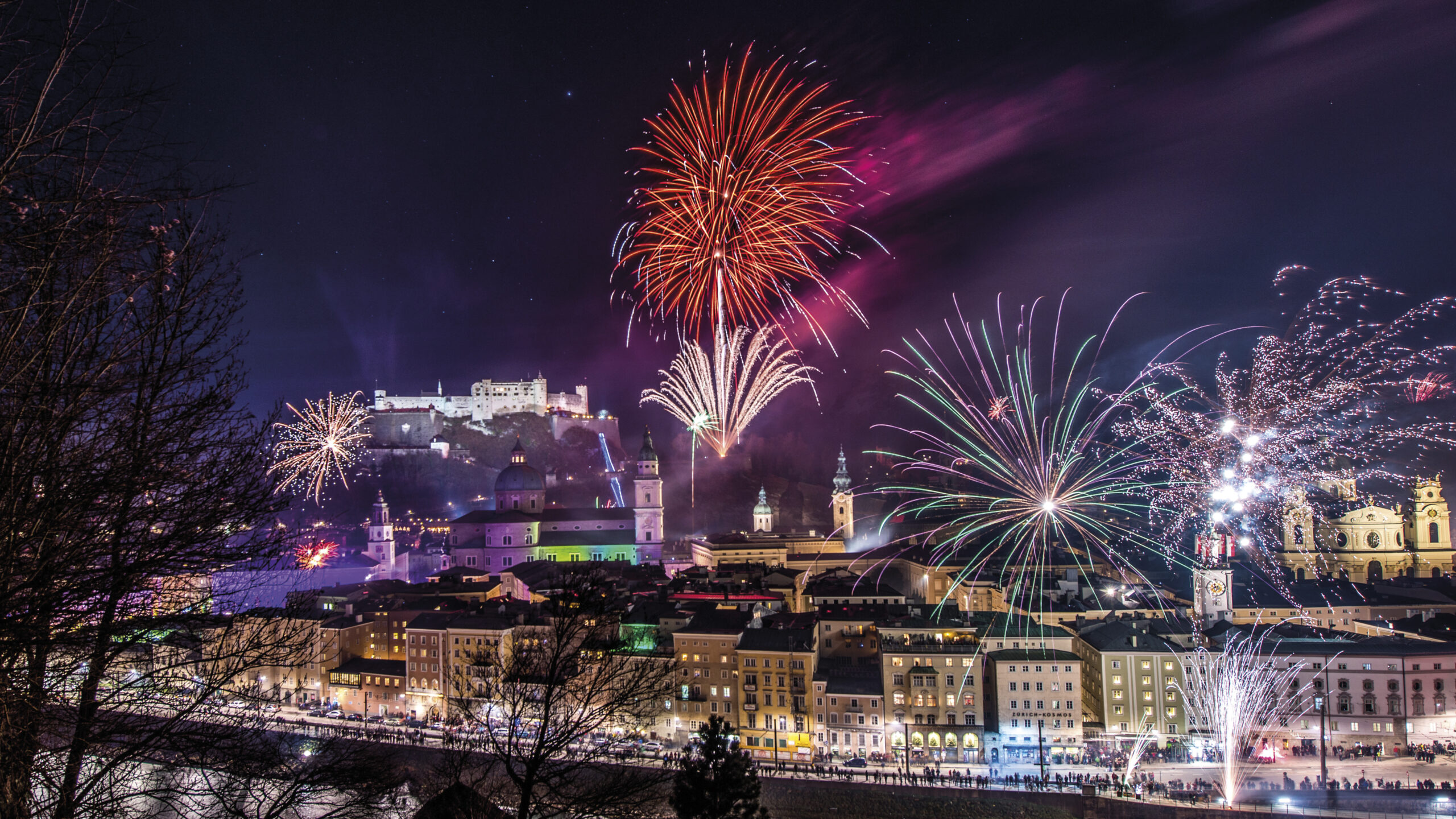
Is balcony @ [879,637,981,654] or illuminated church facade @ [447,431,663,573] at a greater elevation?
illuminated church facade @ [447,431,663,573]

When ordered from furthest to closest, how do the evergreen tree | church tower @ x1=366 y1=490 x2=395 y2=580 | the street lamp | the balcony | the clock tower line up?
1. church tower @ x1=366 y1=490 x2=395 y2=580
2. the clock tower
3. the balcony
4. the street lamp
5. the evergreen tree

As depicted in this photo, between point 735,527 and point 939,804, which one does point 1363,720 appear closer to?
point 939,804

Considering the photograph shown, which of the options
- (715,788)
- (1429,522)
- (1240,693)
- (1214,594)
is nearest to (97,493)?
(715,788)

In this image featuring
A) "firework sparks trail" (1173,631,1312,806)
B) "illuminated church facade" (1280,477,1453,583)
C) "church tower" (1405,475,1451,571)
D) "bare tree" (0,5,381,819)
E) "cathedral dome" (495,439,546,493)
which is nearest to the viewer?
"bare tree" (0,5,381,819)

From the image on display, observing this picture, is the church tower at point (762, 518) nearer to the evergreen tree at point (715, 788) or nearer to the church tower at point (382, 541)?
the church tower at point (382, 541)

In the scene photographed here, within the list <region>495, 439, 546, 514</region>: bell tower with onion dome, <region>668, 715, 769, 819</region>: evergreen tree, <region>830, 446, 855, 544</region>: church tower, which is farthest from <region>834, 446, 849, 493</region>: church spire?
<region>668, 715, 769, 819</region>: evergreen tree

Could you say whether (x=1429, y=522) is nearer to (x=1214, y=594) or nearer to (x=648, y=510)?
(x=1214, y=594)

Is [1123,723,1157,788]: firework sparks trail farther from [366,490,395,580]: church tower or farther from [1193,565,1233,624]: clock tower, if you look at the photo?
[366,490,395,580]: church tower
